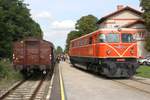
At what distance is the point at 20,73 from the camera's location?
1255 inches

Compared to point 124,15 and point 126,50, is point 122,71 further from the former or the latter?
point 124,15

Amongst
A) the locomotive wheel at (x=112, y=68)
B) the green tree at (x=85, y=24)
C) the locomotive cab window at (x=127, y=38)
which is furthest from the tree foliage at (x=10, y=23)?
the green tree at (x=85, y=24)

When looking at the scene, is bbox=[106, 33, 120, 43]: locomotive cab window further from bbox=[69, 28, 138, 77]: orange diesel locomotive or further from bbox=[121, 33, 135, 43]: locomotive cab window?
bbox=[121, 33, 135, 43]: locomotive cab window

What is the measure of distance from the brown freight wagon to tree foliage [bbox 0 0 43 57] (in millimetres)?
14454

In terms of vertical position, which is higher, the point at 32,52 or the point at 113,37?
the point at 113,37

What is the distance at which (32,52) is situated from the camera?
97.3 ft

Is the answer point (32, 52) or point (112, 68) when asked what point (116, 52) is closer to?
point (112, 68)

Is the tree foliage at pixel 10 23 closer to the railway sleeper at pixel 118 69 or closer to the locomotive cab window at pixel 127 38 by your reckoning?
the locomotive cab window at pixel 127 38

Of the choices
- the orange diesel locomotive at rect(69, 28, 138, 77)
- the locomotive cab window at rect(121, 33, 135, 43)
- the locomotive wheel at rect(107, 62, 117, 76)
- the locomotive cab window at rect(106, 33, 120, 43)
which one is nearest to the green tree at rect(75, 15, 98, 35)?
the locomotive cab window at rect(121, 33, 135, 43)

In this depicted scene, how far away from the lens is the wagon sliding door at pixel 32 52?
1162 inches

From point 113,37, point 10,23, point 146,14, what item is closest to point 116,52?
point 113,37

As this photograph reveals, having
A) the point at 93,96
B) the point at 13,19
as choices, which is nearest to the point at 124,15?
the point at 13,19

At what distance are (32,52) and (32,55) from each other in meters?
0.20

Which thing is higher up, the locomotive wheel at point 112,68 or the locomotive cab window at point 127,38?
the locomotive cab window at point 127,38
